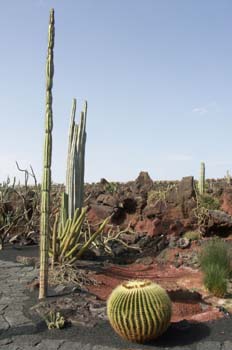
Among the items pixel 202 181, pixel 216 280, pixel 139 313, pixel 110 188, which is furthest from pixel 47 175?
pixel 110 188

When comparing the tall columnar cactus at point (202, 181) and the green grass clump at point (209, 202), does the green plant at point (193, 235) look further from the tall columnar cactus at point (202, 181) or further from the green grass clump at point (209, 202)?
the tall columnar cactus at point (202, 181)

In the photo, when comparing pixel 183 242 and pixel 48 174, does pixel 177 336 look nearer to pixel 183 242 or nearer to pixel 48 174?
pixel 48 174

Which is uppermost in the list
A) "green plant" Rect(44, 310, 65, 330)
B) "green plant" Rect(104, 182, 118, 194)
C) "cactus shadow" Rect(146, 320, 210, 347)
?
"green plant" Rect(104, 182, 118, 194)

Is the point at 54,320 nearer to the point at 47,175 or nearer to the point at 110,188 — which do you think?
the point at 47,175

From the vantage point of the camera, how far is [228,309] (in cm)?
613

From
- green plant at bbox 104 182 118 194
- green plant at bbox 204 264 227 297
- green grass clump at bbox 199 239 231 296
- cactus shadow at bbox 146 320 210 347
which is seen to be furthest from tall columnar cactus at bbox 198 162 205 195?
cactus shadow at bbox 146 320 210 347

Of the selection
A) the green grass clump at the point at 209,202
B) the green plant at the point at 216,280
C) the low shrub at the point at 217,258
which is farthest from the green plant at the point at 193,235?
the green plant at the point at 216,280

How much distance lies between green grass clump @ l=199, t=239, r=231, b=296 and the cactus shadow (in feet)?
5.59

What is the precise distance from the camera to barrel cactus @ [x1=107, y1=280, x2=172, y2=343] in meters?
4.60

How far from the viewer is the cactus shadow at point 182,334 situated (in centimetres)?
469

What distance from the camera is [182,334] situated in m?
4.91

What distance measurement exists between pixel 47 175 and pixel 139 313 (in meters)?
2.29

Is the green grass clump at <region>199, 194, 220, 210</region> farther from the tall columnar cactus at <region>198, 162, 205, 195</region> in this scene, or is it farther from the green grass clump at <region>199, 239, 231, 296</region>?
the green grass clump at <region>199, 239, 231, 296</region>

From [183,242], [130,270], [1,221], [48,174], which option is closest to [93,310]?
[48,174]
